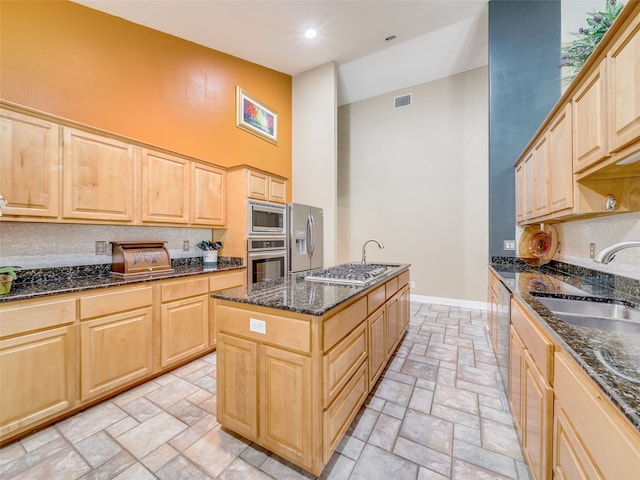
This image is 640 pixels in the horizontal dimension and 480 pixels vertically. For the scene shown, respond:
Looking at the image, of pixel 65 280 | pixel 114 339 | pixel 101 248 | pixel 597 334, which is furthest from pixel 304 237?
pixel 597 334

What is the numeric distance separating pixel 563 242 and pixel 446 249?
77.9 inches

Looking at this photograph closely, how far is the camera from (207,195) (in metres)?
3.07

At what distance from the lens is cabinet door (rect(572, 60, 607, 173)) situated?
1.36 meters

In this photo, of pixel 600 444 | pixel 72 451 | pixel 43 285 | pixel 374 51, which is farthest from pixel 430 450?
pixel 374 51

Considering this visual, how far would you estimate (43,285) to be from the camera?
1.92 meters

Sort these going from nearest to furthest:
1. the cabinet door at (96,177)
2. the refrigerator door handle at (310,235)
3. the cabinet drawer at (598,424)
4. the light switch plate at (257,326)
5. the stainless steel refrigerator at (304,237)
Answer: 1. the cabinet drawer at (598,424)
2. the light switch plate at (257,326)
3. the cabinet door at (96,177)
4. the stainless steel refrigerator at (304,237)
5. the refrigerator door handle at (310,235)

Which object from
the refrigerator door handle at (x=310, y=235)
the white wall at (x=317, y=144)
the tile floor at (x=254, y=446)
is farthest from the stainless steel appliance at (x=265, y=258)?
the tile floor at (x=254, y=446)

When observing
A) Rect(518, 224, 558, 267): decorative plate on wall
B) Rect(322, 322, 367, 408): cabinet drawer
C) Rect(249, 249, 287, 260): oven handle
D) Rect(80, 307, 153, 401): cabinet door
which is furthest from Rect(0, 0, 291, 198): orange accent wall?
Rect(518, 224, 558, 267): decorative plate on wall

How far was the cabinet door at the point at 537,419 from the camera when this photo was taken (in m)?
1.09

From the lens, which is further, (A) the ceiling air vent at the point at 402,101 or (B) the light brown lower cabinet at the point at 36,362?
(A) the ceiling air vent at the point at 402,101

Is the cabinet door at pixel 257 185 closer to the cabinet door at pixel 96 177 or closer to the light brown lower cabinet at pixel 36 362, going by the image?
the cabinet door at pixel 96 177

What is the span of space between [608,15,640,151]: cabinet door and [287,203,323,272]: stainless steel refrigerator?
311cm

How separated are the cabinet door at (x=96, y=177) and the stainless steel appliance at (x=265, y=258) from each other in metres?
1.30

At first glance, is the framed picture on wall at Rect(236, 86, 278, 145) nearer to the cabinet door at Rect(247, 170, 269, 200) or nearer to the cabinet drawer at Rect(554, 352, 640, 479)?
the cabinet door at Rect(247, 170, 269, 200)
